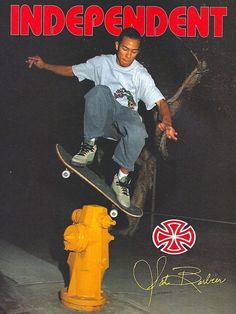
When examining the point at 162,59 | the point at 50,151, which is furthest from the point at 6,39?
the point at 50,151

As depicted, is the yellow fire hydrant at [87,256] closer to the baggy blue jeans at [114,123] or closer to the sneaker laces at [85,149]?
the sneaker laces at [85,149]

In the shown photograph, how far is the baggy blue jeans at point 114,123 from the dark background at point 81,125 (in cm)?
131

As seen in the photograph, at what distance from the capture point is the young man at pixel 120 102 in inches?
183

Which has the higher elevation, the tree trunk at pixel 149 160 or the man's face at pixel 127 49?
the man's face at pixel 127 49

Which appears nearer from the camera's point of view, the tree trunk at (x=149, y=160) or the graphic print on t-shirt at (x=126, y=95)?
the graphic print on t-shirt at (x=126, y=95)

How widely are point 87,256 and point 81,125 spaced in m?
3.99

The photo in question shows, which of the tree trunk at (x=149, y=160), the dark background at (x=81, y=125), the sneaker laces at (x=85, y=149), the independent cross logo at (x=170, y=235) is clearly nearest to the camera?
the sneaker laces at (x=85, y=149)

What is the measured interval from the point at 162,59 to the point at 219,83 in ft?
3.14

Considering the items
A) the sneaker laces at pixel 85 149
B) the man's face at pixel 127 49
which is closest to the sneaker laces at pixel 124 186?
the sneaker laces at pixel 85 149

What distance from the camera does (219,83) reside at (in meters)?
7.03

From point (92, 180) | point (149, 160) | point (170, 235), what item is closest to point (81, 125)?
point (149, 160)

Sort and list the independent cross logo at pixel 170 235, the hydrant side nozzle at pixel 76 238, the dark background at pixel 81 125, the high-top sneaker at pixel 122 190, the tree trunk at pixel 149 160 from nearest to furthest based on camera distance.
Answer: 1. the hydrant side nozzle at pixel 76 238
2. the high-top sneaker at pixel 122 190
3. the independent cross logo at pixel 170 235
4. the dark background at pixel 81 125
5. the tree trunk at pixel 149 160

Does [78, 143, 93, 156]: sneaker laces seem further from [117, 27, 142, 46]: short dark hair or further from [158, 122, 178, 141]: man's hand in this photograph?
[117, 27, 142, 46]: short dark hair

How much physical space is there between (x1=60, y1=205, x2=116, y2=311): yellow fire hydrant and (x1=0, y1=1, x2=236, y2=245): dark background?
2505mm
